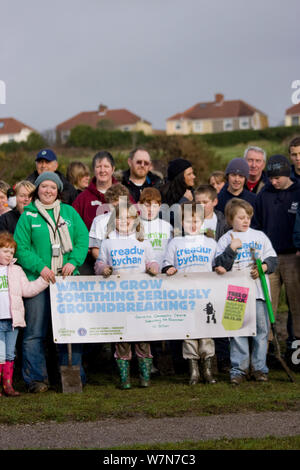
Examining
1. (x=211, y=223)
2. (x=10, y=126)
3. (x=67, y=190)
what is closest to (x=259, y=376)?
(x=211, y=223)

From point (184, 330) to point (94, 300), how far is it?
1109 mm

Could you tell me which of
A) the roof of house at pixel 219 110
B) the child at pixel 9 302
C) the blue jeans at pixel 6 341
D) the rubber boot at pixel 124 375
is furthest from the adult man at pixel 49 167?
the roof of house at pixel 219 110

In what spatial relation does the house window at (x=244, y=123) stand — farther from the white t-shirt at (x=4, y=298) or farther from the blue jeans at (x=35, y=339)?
the white t-shirt at (x=4, y=298)

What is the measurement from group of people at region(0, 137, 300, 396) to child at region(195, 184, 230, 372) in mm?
14

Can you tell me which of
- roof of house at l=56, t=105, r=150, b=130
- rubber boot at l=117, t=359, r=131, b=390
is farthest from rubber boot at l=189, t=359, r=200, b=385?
roof of house at l=56, t=105, r=150, b=130

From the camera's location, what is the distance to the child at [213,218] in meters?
8.88

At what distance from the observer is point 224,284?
28.3 feet

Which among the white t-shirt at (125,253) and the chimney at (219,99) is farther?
the chimney at (219,99)

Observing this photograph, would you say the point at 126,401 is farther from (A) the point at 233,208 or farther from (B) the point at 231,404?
(A) the point at 233,208

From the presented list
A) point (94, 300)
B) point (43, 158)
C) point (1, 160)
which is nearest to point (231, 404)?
point (94, 300)

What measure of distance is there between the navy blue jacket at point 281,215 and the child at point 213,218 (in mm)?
577

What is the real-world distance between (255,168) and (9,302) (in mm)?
3966

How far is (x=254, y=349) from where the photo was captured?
8703 mm

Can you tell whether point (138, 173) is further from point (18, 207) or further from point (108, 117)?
point (108, 117)
